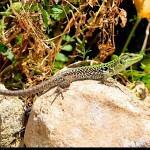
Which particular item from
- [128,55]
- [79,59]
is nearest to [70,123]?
[128,55]

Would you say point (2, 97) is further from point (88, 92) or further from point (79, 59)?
point (79, 59)

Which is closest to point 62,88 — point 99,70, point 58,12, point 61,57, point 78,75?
point 78,75

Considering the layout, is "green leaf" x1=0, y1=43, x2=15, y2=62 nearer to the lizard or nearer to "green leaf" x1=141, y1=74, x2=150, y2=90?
the lizard

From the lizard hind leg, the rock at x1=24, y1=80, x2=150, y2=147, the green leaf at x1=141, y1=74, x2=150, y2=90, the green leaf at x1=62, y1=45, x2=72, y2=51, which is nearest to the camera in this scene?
the rock at x1=24, y1=80, x2=150, y2=147

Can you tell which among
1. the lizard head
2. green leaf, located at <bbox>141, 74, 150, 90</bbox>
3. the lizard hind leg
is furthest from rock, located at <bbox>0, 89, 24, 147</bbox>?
green leaf, located at <bbox>141, 74, 150, 90</bbox>

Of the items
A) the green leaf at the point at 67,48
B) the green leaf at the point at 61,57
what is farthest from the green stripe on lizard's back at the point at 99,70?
the green leaf at the point at 67,48

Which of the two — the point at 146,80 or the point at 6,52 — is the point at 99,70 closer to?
the point at 146,80
